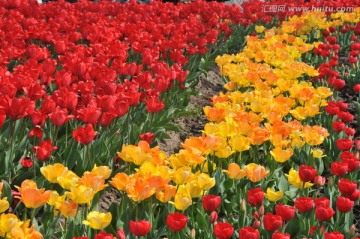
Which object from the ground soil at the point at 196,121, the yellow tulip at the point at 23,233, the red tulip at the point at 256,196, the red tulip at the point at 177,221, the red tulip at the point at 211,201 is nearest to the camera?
the yellow tulip at the point at 23,233

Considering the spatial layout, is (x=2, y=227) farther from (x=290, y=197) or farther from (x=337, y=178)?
(x=337, y=178)

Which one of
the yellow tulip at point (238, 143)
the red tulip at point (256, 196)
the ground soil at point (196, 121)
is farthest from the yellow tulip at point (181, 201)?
the ground soil at point (196, 121)

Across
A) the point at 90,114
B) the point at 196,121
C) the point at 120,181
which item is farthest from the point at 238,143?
the point at 196,121

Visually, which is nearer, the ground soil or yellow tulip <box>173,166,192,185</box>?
yellow tulip <box>173,166,192,185</box>

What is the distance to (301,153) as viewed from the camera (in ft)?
13.7

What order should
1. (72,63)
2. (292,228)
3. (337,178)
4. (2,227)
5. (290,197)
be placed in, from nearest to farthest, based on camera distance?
(2,227) → (292,228) → (290,197) → (337,178) → (72,63)

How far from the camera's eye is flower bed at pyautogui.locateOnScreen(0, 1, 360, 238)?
9.41ft

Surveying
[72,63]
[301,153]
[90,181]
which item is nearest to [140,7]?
[72,63]

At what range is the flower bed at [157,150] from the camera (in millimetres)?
2869

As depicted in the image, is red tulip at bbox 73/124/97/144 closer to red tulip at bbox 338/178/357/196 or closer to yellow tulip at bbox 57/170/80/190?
yellow tulip at bbox 57/170/80/190

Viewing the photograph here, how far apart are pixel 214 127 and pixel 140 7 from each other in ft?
17.2

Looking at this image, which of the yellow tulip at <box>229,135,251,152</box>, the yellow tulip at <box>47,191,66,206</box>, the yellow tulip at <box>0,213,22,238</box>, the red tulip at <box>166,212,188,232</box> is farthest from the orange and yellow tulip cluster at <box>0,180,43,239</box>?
the yellow tulip at <box>229,135,251,152</box>

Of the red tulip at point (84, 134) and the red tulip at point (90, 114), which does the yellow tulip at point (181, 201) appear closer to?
the red tulip at point (84, 134)

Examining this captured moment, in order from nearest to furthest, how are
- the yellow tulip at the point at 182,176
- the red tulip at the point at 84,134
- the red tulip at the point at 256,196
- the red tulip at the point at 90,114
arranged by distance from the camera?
the red tulip at the point at 256,196
the yellow tulip at the point at 182,176
the red tulip at the point at 84,134
the red tulip at the point at 90,114
